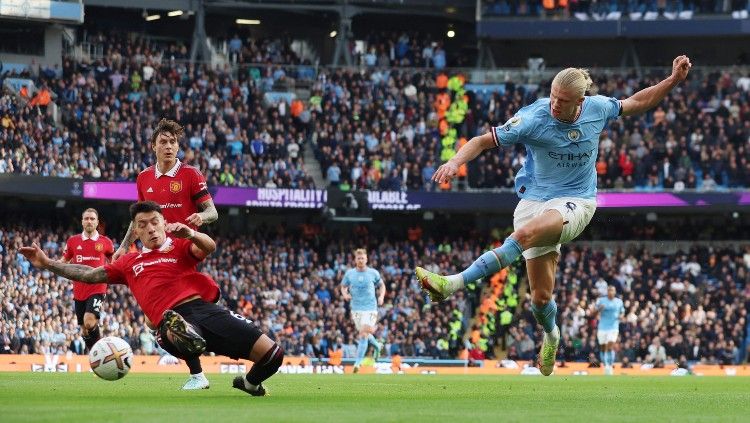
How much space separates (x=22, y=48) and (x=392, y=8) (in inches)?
565

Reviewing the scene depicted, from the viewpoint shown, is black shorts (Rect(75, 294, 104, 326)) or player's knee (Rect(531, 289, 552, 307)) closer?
player's knee (Rect(531, 289, 552, 307))

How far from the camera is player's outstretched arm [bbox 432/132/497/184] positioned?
481 inches

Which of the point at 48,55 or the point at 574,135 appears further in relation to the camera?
the point at 48,55

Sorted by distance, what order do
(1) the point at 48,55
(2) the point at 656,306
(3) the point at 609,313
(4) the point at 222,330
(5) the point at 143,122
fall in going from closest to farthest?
(4) the point at 222,330 → (3) the point at 609,313 → (2) the point at 656,306 → (5) the point at 143,122 → (1) the point at 48,55

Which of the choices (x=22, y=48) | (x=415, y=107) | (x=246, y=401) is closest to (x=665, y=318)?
(x=415, y=107)

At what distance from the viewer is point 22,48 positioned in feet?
153

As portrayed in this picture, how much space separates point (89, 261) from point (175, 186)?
24.4 ft

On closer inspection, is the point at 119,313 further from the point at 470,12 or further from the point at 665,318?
the point at 470,12

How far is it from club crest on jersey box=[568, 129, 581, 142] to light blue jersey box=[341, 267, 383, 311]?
1452cm

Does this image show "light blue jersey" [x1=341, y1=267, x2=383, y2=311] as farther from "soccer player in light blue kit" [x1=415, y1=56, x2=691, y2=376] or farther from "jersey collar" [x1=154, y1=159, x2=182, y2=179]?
"soccer player in light blue kit" [x1=415, y1=56, x2=691, y2=376]

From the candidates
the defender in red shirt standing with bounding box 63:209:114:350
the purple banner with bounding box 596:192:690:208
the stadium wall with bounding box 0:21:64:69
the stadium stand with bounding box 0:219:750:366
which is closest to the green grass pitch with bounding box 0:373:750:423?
the defender in red shirt standing with bounding box 63:209:114:350

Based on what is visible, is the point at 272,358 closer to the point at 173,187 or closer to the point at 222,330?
the point at 222,330

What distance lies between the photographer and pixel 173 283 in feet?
41.5

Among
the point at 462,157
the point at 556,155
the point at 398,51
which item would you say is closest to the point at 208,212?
the point at 462,157
